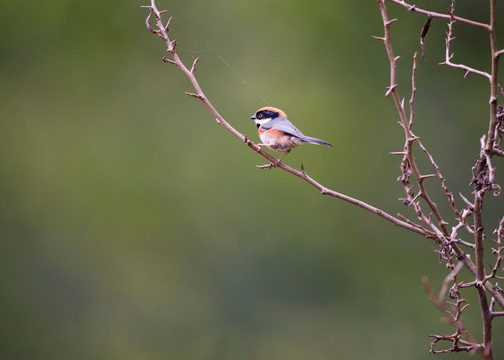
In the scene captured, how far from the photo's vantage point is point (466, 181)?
7410 mm

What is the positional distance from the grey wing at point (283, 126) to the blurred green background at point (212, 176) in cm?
379

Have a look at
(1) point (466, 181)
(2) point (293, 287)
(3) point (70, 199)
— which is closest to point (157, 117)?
(3) point (70, 199)

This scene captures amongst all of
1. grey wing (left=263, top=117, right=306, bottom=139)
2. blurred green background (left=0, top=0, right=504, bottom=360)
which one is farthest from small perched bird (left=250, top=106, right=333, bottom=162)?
blurred green background (left=0, top=0, right=504, bottom=360)

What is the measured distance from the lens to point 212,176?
772 cm

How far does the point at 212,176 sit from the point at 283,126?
456 cm

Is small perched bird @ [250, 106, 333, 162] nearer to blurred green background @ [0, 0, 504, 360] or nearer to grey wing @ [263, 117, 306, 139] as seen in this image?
grey wing @ [263, 117, 306, 139]

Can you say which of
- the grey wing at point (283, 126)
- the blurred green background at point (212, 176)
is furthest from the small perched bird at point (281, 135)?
the blurred green background at point (212, 176)

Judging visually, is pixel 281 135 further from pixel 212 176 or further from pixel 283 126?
pixel 212 176

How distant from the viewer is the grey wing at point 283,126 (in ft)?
10.3

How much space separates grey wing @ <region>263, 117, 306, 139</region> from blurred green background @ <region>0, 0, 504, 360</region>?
149 inches

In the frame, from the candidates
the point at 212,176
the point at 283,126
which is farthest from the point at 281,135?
the point at 212,176

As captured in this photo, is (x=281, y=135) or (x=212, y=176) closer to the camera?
(x=281, y=135)

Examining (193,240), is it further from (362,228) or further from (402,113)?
(402,113)

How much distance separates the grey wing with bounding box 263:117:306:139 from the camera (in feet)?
10.3
